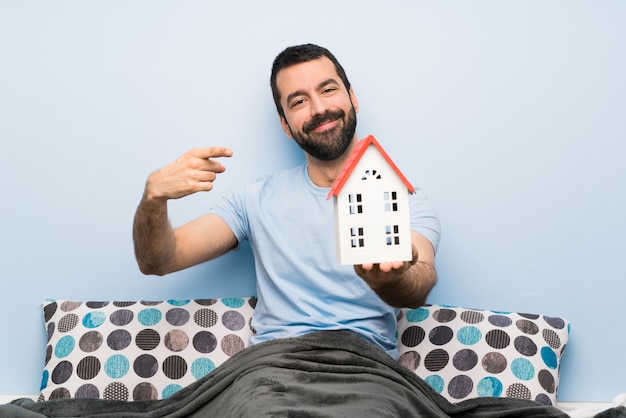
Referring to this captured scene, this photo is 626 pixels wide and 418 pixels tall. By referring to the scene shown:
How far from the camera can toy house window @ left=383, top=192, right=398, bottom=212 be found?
1.50 meters

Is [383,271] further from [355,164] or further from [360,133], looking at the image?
[360,133]

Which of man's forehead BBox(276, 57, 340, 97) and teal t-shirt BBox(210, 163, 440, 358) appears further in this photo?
man's forehead BBox(276, 57, 340, 97)

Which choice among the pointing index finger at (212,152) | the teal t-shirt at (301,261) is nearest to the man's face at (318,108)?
the teal t-shirt at (301,261)

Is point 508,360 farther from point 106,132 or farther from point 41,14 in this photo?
point 41,14

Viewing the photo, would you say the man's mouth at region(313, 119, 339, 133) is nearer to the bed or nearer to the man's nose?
the man's nose

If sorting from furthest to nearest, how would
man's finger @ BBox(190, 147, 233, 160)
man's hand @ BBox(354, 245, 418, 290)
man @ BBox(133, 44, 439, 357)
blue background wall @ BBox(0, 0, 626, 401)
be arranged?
blue background wall @ BBox(0, 0, 626, 401), man @ BBox(133, 44, 439, 357), man's finger @ BBox(190, 147, 233, 160), man's hand @ BBox(354, 245, 418, 290)

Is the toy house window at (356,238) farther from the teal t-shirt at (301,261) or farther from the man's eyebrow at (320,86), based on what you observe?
the man's eyebrow at (320,86)

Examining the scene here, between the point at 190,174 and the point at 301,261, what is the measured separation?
43 centimetres

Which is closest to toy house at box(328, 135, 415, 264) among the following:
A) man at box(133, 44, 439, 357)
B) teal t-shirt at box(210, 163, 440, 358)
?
man at box(133, 44, 439, 357)

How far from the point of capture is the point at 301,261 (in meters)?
2.00

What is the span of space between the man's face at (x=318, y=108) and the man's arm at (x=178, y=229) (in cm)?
29

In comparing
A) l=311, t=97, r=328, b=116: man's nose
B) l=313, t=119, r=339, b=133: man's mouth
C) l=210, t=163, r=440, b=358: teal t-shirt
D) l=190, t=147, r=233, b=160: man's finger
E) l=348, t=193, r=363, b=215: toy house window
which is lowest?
l=210, t=163, r=440, b=358: teal t-shirt

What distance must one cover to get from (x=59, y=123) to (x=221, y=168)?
83 centimetres

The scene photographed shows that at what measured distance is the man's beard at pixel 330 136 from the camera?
2.03 m
